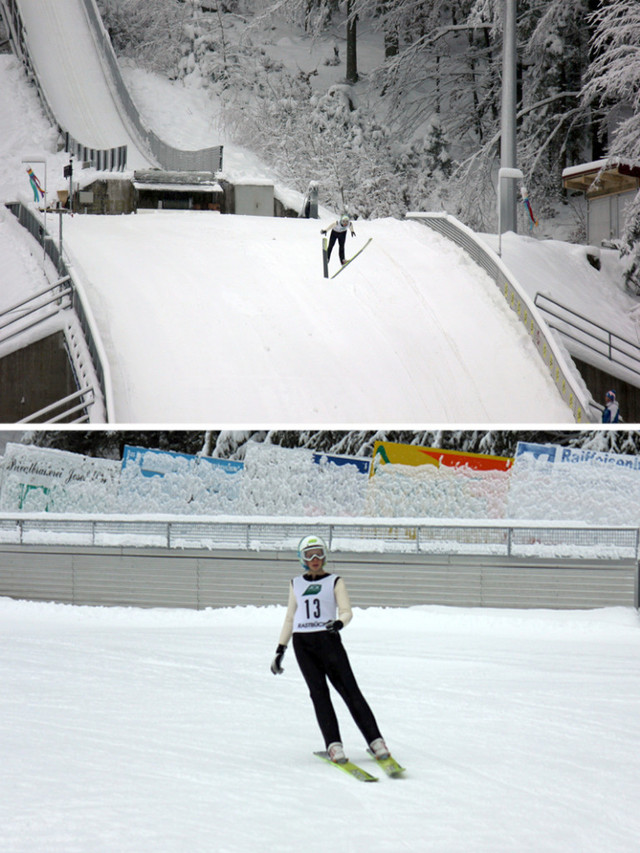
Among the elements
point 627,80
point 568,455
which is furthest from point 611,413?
point 627,80

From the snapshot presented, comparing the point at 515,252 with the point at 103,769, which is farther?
the point at 515,252

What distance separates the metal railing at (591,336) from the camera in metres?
17.3

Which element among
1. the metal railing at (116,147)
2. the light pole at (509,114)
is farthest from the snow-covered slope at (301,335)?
the metal railing at (116,147)

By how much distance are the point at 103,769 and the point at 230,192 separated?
835 inches

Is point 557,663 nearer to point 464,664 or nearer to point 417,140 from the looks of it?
point 464,664

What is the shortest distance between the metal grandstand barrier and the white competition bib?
9.87 m

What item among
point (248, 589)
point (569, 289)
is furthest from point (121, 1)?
point (248, 589)

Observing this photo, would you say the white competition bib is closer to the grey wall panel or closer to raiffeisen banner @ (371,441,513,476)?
the grey wall panel

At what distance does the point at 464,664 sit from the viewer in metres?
8.13

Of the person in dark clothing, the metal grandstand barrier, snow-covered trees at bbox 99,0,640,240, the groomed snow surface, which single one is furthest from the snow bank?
snow-covered trees at bbox 99,0,640,240

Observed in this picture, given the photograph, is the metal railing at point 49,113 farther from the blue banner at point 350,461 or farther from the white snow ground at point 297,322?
the blue banner at point 350,461

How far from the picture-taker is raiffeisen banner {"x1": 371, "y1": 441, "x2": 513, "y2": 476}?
1339 centimetres

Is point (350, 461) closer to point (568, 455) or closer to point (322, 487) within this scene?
point (322, 487)

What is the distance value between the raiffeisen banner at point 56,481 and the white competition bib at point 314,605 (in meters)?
8.99
